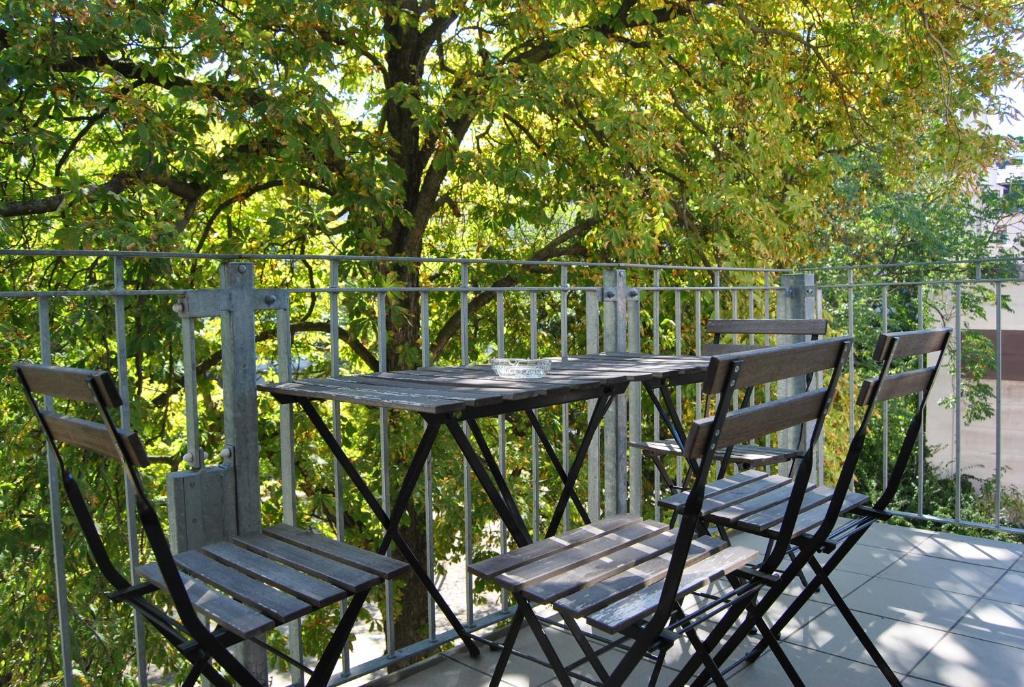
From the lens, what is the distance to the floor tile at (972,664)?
263 centimetres

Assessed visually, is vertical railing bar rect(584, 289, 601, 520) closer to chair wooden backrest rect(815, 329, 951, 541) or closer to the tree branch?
chair wooden backrest rect(815, 329, 951, 541)

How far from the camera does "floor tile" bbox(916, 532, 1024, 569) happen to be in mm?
3803

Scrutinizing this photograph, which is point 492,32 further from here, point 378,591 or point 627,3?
point 378,591

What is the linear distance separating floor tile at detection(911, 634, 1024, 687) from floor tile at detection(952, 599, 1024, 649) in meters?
0.06

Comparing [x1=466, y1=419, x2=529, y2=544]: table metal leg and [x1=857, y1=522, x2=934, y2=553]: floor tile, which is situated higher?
[x1=466, y1=419, x2=529, y2=544]: table metal leg

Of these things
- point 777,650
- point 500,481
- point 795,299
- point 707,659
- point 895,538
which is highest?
point 795,299

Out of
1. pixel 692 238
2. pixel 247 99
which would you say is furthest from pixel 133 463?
pixel 692 238

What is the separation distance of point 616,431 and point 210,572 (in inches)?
71.9

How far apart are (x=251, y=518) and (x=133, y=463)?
780 millimetres

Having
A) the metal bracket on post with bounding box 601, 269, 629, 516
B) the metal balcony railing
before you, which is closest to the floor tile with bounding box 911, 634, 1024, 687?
the metal balcony railing

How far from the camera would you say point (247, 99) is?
6559 millimetres

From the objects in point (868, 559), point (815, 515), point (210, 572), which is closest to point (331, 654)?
point (210, 572)

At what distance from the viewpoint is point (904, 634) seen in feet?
9.80

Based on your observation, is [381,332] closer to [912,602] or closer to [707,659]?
[707,659]
